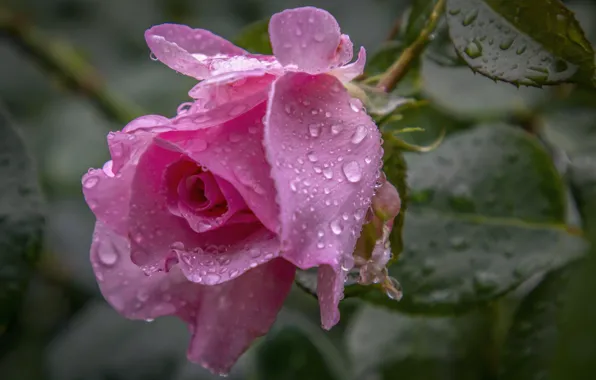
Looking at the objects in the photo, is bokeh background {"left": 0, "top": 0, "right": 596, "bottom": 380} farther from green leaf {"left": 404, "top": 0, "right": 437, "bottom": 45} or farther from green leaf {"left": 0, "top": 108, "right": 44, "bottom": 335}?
green leaf {"left": 0, "top": 108, "right": 44, "bottom": 335}

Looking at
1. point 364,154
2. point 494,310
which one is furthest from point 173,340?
point 364,154

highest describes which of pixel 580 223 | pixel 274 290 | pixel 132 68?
pixel 274 290

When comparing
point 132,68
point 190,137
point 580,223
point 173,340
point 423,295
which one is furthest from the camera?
point 132,68

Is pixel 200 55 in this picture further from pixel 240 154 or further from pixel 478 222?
pixel 478 222

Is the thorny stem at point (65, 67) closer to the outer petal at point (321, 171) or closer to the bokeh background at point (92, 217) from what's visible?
the bokeh background at point (92, 217)

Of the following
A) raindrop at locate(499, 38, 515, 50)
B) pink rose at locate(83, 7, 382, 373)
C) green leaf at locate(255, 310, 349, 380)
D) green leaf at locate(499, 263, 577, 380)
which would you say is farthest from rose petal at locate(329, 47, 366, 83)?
green leaf at locate(255, 310, 349, 380)

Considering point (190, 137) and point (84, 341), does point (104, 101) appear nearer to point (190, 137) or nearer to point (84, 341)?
point (84, 341)
